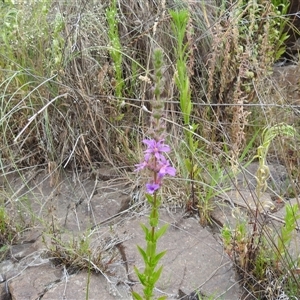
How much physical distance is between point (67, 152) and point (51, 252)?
69cm

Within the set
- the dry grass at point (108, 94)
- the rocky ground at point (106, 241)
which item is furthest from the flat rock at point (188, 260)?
the dry grass at point (108, 94)

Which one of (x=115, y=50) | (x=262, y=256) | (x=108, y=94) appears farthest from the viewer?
(x=108, y=94)

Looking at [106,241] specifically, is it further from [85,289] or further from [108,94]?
[108,94]

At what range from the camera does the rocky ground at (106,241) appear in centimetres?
195

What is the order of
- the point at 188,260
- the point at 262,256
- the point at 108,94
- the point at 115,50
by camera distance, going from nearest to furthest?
1. the point at 262,256
2. the point at 188,260
3. the point at 115,50
4. the point at 108,94

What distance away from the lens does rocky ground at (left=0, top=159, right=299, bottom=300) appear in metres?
1.95

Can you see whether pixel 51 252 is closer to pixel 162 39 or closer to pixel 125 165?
pixel 125 165

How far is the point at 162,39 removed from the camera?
2934mm

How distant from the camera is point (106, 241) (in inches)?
84.8

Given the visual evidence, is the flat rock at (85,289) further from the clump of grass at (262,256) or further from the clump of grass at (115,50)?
the clump of grass at (115,50)

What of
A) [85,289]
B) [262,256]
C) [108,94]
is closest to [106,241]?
[85,289]

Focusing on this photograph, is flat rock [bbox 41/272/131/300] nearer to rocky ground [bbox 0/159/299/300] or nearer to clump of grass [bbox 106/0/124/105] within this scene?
rocky ground [bbox 0/159/299/300]

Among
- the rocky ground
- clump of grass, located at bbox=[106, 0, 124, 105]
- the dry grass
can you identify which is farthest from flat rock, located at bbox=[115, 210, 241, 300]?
clump of grass, located at bbox=[106, 0, 124, 105]

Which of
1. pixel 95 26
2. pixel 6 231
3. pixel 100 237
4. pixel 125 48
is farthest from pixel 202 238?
pixel 95 26
